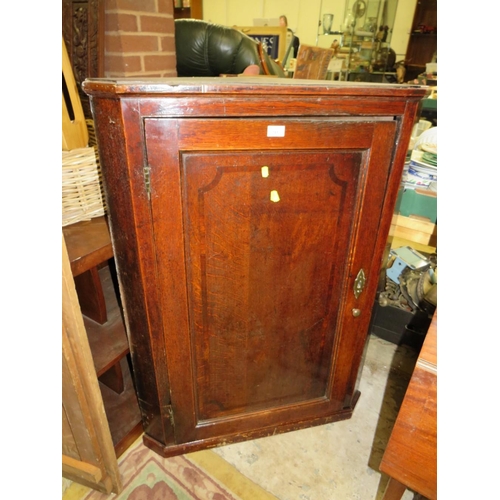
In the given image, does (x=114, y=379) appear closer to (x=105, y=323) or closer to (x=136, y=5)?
(x=105, y=323)

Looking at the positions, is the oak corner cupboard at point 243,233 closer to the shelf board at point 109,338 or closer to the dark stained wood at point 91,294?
the shelf board at point 109,338

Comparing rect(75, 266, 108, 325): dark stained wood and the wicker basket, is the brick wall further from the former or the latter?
→ rect(75, 266, 108, 325): dark stained wood

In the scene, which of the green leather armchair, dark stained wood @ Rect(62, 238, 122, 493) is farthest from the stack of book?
dark stained wood @ Rect(62, 238, 122, 493)

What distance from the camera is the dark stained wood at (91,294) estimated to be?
120 centimetres

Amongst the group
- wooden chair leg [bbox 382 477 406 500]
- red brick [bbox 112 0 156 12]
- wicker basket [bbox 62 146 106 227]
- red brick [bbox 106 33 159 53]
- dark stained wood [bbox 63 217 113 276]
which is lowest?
wooden chair leg [bbox 382 477 406 500]

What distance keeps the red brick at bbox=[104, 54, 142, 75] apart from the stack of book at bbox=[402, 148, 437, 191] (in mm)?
1809

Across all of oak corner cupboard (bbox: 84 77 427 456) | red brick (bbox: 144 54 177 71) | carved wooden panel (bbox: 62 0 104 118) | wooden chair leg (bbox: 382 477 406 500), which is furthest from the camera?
red brick (bbox: 144 54 177 71)

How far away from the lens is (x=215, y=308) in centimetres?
104

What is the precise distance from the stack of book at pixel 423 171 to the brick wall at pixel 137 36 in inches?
67.5

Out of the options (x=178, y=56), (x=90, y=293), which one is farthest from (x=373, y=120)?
(x=178, y=56)

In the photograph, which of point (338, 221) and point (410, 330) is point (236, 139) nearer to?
point (338, 221)

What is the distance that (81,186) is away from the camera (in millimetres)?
1075

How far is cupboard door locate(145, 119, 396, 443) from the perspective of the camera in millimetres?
838

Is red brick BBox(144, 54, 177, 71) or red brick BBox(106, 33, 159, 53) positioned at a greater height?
red brick BBox(106, 33, 159, 53)
